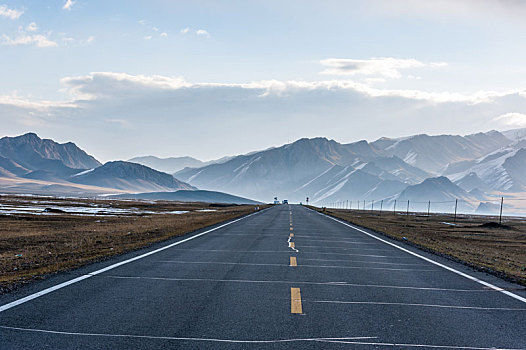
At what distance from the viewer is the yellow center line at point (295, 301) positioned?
8.40m

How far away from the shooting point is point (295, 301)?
9.10m

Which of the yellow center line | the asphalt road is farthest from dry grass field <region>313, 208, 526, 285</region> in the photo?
the yellow center line

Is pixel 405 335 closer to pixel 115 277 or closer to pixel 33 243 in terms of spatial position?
pixel 115 277

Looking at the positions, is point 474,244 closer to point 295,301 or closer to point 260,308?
point 295,301

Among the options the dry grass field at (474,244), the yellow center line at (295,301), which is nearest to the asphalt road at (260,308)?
the yellow center line at (295,301)

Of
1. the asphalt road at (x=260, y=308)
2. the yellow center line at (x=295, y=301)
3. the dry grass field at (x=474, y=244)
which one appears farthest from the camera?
the dry grass field at (x=474, y=244)

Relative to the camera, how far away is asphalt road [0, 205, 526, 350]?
6.68 meters

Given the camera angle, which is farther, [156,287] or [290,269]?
[290,269]

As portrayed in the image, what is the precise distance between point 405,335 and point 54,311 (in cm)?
553

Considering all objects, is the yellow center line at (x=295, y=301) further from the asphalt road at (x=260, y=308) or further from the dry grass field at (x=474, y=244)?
the dry grass field at (x=474, y=244)

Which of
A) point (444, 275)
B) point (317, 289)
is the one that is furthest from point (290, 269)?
point (444, 275)

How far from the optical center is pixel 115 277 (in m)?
11.3

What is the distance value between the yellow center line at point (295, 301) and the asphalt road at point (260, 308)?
20 millimetres

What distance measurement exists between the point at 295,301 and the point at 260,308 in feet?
2.90
